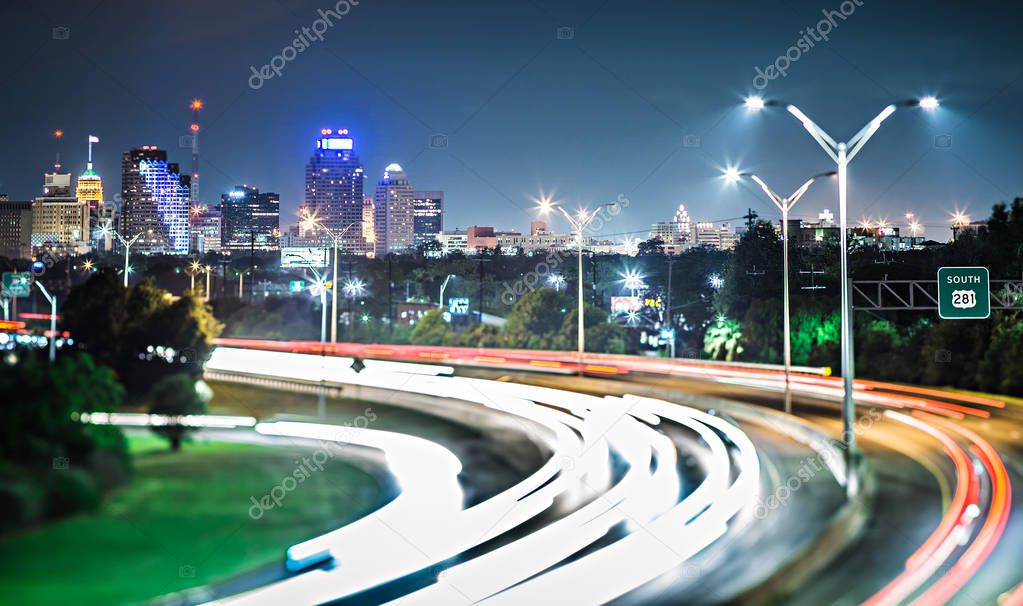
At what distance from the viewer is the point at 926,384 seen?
45.5 meters

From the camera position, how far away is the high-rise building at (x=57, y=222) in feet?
125

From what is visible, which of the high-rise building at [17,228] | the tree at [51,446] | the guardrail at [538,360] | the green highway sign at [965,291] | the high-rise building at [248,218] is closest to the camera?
the tree at [51,446]

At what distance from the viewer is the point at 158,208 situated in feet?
281

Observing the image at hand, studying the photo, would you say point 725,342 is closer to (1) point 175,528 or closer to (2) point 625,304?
(1) point 175,528

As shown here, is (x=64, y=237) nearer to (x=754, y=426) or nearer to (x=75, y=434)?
(x=75, y=434)

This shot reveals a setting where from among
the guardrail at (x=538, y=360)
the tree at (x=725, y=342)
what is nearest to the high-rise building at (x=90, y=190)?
the guardrail at (x=538, y=360)

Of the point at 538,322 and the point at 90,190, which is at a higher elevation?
the point at 90,190

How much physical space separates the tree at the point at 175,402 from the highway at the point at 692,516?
479cm

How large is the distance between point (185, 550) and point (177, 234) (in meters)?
57.9

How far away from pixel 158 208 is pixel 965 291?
2964 inches

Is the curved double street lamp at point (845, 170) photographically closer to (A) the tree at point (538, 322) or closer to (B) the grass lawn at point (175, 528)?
(B) the grass lawn at point (175, 528)

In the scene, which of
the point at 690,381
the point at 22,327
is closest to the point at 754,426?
the point at 690,381

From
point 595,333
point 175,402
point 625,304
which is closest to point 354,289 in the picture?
point 625,304

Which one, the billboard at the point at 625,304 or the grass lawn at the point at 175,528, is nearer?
the grass lawn at the point at 175,528
